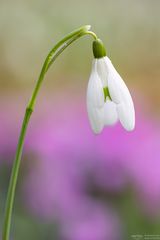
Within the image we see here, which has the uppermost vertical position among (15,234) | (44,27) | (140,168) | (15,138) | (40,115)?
(44,27)

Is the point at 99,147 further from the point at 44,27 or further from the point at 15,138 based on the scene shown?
the point at 44,27

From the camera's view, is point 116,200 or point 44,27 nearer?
point 116,200

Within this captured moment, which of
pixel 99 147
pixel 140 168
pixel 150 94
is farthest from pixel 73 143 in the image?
pixel 150 94

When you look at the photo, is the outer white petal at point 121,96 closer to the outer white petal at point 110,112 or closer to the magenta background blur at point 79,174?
the outer white petal at point 110,112

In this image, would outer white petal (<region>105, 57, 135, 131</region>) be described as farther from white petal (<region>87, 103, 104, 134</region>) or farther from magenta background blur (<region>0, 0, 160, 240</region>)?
magenta background blur (<region>0, 0, 160, 240</region>)

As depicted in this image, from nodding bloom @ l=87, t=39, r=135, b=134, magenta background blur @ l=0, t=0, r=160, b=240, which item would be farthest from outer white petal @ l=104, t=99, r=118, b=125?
magenta background blur @ l=0, t=0, r=160, b=240

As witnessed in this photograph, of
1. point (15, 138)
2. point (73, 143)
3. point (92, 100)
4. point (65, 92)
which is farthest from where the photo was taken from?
point (65, 92)

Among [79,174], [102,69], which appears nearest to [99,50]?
[102,69]

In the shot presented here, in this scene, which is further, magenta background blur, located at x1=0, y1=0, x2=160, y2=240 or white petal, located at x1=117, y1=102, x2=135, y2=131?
magenta background blur, located at x1=0, y1=0, x2=160, y2=240
